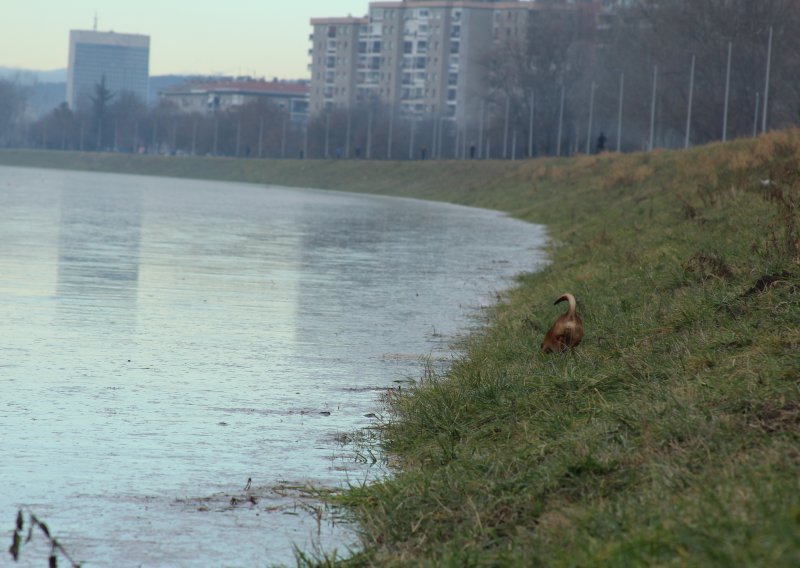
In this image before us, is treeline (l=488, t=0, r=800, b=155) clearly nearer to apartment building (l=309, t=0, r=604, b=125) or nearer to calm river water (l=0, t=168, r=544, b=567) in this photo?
calm river water (l=0, t=168, r=544, b=567)

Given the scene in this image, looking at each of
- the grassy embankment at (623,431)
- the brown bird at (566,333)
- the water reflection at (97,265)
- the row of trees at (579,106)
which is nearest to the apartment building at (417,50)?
the row of trees at (579,106)

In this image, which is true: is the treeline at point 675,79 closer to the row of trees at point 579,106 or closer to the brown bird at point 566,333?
the row of trees at point 579,106

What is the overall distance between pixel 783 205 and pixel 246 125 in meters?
134

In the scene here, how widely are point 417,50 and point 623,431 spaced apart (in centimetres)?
18524

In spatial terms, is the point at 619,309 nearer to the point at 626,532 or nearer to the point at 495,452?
the point at 495,452

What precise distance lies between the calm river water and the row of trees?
125ft

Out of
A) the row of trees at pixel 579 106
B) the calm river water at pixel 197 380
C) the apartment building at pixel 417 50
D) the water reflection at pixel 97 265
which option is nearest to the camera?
the calm river water at pixel 197 380

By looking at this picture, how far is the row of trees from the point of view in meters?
68.8

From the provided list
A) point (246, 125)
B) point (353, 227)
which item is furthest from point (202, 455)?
point (246, 125)

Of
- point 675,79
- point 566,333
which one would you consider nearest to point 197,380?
point 566,333

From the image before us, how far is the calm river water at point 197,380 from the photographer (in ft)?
18.1

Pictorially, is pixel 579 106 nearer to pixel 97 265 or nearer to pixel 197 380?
pixel 97 265

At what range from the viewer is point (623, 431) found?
601 centimetres

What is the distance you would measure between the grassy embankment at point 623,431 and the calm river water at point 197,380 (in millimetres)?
415
